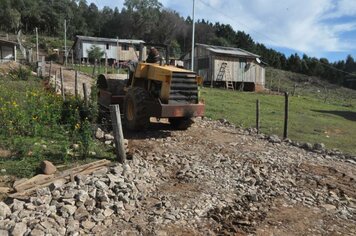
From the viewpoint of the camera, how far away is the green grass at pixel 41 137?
7.64 metres

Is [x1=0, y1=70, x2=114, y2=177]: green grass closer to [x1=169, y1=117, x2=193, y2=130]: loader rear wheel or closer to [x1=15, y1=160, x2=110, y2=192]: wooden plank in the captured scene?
[x1=15, y1=160, x2=110, y2=192]: wooden plank

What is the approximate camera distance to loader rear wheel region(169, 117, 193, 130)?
12039 mm

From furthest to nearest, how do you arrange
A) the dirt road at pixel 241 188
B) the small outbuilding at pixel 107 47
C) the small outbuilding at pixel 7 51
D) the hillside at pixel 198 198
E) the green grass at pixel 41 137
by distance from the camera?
the small outbuilding at pixel 107 47 < the small outbuilding at pixel 7 51 < the green grass at pixel 41 137 < the dirt road at pixel 241 188 < the hillside at pixel 198 198

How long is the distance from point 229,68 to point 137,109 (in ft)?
101

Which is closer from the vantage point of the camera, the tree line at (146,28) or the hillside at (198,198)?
the hillside at (198,198)

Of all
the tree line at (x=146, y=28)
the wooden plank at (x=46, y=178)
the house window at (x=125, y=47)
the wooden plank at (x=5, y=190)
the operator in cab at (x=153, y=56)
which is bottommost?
the wooden plank at (x=5, y=190)

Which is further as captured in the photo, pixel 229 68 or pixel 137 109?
pixel 229 68

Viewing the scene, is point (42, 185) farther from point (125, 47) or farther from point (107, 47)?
point (107, 47)

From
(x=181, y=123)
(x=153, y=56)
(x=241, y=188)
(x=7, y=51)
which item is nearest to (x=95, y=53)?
(x=7, y=51)

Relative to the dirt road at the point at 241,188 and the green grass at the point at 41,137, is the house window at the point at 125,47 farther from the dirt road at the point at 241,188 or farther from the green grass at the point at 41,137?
the dirt road at the point at 241,188

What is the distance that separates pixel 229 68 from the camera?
40531 millimetres

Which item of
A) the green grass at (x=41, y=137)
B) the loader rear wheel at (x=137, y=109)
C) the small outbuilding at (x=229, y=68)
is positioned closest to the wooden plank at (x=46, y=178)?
the green grass at (x=41, y=137)

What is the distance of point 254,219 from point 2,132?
230 inches

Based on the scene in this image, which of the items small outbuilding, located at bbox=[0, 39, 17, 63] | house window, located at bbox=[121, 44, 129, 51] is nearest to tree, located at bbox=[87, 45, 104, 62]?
house window, located at bbox=[121, 44, 129, 51]
